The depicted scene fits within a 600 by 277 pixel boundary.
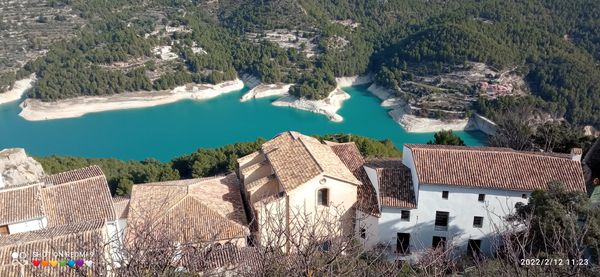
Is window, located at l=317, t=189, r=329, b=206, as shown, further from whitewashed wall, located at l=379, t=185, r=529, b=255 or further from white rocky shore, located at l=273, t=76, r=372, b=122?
white rocky shore, located at l=273, t=76, r=372, b=122

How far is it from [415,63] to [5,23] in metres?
66.7

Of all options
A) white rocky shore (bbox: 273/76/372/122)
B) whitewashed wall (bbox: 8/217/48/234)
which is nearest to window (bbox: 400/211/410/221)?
whitewashed wall (bbox: 8/217/48/234)

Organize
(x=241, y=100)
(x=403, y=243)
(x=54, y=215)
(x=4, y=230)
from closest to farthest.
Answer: (x=4, y=230) → (x=54, y=215) → (x=403, y=243) → (x=241, y=100)

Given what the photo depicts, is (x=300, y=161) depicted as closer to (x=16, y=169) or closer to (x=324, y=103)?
(x=16, y=169)

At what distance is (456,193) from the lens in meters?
17.7

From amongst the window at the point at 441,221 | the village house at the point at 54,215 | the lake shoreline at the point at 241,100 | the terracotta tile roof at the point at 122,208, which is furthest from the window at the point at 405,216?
the lake shoreline at the point at 241,100

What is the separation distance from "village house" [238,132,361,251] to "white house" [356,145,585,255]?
3.90ft

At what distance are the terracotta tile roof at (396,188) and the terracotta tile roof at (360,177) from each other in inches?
21.2

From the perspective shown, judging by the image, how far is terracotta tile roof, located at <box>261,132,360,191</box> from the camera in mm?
18547

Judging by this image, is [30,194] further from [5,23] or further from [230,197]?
[5,23]

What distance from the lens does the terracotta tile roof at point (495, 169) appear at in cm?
1727

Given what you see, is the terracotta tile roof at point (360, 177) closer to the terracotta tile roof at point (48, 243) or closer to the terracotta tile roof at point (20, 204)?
the terracotta tile roof at point (48, 243)

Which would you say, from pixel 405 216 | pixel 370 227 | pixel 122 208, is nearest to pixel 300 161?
pixel 370 227

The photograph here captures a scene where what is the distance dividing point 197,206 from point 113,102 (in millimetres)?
54993
